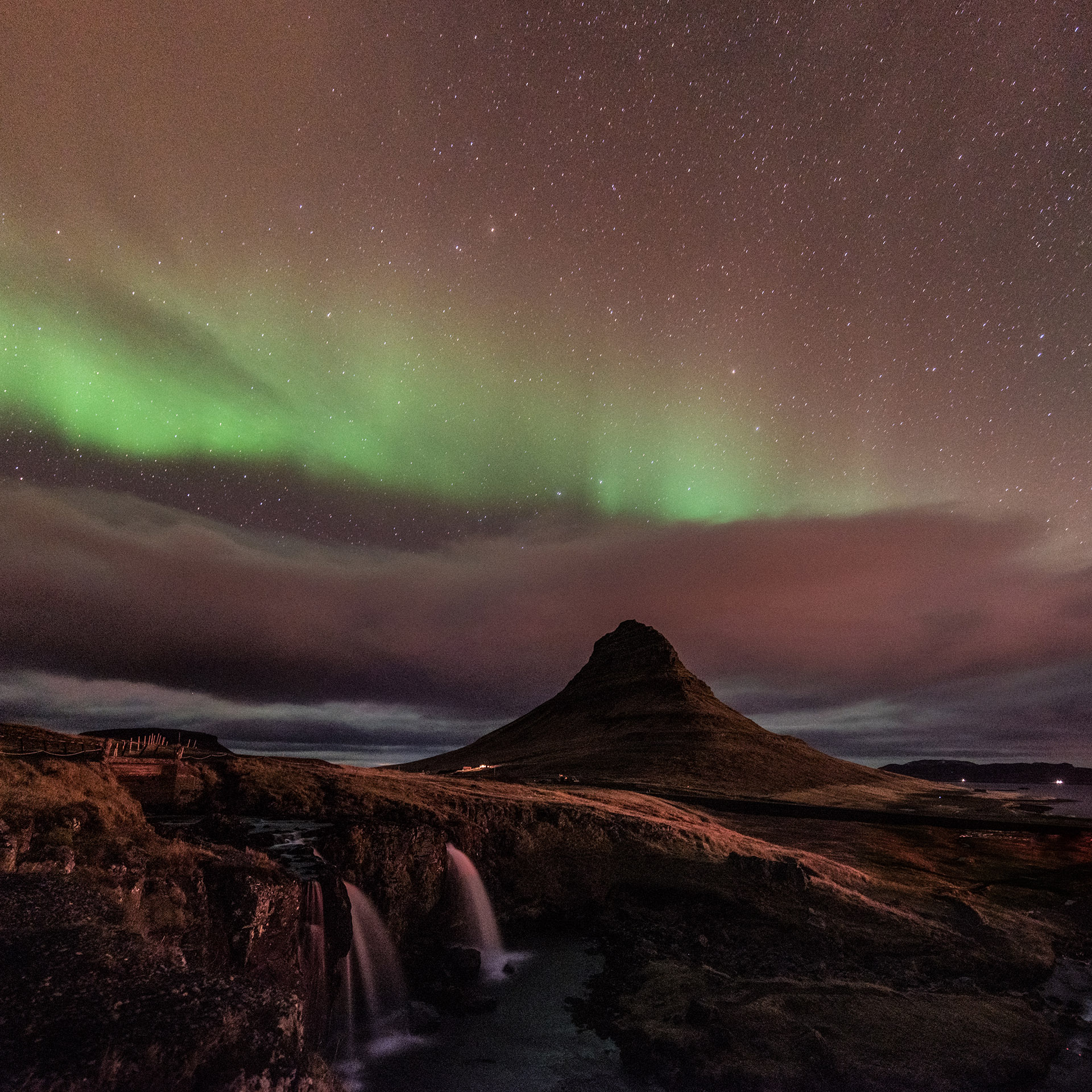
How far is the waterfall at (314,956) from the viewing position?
1988cm

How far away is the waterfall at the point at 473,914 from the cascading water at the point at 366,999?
14.4 ft

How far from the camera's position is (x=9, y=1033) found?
30.4 feet

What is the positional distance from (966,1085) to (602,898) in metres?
19.3

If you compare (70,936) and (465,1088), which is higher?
(70,936)

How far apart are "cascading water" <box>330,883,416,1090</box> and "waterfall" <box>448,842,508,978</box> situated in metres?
4.39

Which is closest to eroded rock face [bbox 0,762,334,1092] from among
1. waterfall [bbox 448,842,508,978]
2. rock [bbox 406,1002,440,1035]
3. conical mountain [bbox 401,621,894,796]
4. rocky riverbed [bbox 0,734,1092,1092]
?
rocky riverbed [bbox 0,734,1092,1092]

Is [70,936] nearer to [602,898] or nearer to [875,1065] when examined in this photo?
[875,1065]

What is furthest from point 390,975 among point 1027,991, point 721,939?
point 1027,991

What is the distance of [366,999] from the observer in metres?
23.3

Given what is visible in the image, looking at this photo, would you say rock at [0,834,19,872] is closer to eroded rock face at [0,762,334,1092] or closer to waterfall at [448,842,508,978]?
eroded rock face at [0,762,334,1092]

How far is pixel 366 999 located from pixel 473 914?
794cm

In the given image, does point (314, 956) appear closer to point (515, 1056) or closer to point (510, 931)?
point (515, 1056)

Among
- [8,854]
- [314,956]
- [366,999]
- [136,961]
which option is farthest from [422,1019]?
[8,854]

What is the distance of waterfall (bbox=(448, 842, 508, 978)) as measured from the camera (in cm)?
2930
